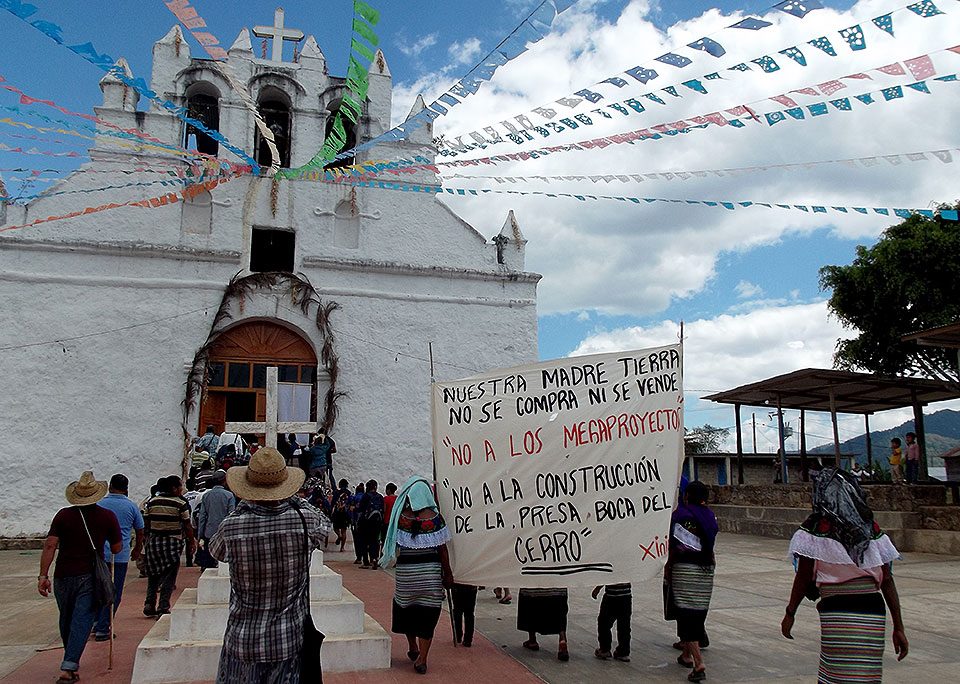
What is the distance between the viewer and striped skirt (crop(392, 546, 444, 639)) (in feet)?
20.1

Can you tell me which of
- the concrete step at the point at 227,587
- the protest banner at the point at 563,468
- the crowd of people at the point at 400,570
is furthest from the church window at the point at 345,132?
the concrete step at the point at 227,587

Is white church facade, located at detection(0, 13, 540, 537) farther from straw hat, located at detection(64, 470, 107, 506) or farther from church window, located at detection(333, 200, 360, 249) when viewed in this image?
straw hat, located at detection(64, 470, 107, 506)

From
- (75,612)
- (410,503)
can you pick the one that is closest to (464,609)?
(410,503)

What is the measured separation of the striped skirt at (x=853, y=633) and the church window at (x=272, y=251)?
44.6 feet

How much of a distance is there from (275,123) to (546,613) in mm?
13859

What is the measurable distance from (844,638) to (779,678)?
5.53ft

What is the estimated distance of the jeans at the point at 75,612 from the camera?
5680 millimetres

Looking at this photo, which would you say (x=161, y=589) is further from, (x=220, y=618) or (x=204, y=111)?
(x=204, y=111)

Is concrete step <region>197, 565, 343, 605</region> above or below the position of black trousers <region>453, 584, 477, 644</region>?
above

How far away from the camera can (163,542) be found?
26.6 ft

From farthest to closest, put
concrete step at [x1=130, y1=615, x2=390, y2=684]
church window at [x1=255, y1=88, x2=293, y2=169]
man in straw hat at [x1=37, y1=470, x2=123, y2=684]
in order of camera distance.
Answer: church window at [x1=255, y1=88, x2=293, y2=169] < man in straw hat at [x1=37, y1=470, x2=123, y2=684] < concrete step at [x1=130, y1=615, x2=390, y2=684]

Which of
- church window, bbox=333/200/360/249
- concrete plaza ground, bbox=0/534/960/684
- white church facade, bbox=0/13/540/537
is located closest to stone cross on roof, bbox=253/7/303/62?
white church facade, bbox=0/13/540/537

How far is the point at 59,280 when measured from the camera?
14609 mm

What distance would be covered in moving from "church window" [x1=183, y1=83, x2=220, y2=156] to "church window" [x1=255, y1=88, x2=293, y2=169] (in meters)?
0.89
